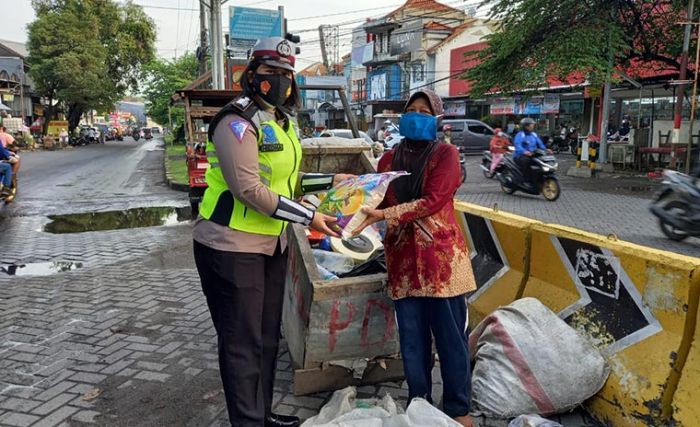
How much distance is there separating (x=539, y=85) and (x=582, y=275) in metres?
14.7

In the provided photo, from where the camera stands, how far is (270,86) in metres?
2.39

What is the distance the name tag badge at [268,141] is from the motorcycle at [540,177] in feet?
32.3

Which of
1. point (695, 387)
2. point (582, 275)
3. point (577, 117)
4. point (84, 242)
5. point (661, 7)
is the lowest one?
point (84, 242)

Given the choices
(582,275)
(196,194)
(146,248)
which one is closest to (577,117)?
(196,194)

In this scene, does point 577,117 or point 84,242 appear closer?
point 84,242

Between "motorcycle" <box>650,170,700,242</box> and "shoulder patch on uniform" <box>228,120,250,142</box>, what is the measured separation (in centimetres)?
663

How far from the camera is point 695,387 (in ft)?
7.98

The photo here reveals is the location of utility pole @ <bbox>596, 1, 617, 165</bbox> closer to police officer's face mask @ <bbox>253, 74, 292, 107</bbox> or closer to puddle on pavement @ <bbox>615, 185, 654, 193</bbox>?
puddle on pavement @ <bbox>615, 185, 654, 193</bbox>

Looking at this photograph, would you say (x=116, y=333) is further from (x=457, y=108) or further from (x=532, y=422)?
(x=457, y=108)

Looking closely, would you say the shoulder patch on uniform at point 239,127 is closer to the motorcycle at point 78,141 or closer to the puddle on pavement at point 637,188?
the puddle on pavement at point 637,188

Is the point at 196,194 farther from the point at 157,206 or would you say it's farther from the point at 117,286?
the point at 117,286

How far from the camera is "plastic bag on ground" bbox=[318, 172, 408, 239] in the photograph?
2.50 metres

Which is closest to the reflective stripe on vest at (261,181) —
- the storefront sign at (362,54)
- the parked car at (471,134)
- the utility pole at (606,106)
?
the utility pole at (606,106)

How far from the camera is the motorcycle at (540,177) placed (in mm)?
11250
